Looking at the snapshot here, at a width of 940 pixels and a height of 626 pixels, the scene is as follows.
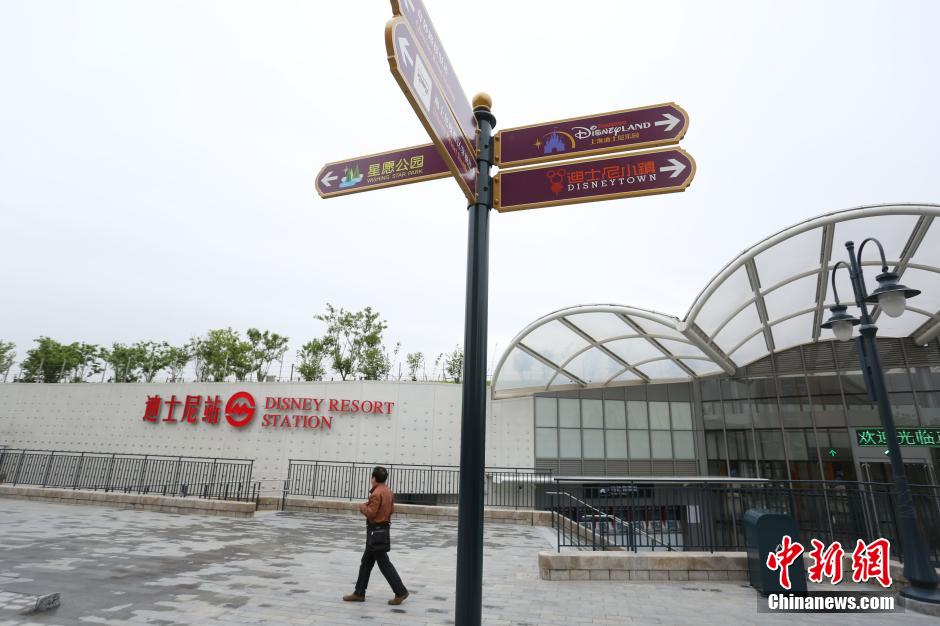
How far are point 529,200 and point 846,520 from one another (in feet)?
41.4

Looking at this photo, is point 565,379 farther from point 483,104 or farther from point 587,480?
point 483,104

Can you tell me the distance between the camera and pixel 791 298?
13.7 m

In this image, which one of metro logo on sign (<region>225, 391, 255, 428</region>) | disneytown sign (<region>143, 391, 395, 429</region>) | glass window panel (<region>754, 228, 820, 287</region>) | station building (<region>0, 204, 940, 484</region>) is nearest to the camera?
glass window panel (<region>754, 228, 820, 287</region>)

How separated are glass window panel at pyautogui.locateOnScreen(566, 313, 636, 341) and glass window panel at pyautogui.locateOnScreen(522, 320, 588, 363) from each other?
0.53 metres

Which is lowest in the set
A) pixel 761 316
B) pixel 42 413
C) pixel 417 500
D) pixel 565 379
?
pixel 417 500

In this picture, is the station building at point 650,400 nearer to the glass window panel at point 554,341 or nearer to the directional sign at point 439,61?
the glass window panel at point 554,341

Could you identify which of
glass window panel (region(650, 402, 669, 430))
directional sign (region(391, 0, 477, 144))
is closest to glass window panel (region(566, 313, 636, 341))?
glass window panel (region(650, 402, 669, 430))

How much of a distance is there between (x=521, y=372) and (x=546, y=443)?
358cm

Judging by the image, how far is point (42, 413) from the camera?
2427 cm

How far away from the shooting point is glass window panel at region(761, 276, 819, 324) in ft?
42.3

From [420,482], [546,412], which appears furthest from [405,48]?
[546,412]

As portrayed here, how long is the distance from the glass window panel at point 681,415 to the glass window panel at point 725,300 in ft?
20.8

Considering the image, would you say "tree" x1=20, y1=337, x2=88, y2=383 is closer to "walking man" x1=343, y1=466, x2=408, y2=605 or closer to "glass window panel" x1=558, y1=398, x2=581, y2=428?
"glass window panel" x1=558, y1=398, x2=581, y2=428

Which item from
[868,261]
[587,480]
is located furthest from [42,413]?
[868,261]
